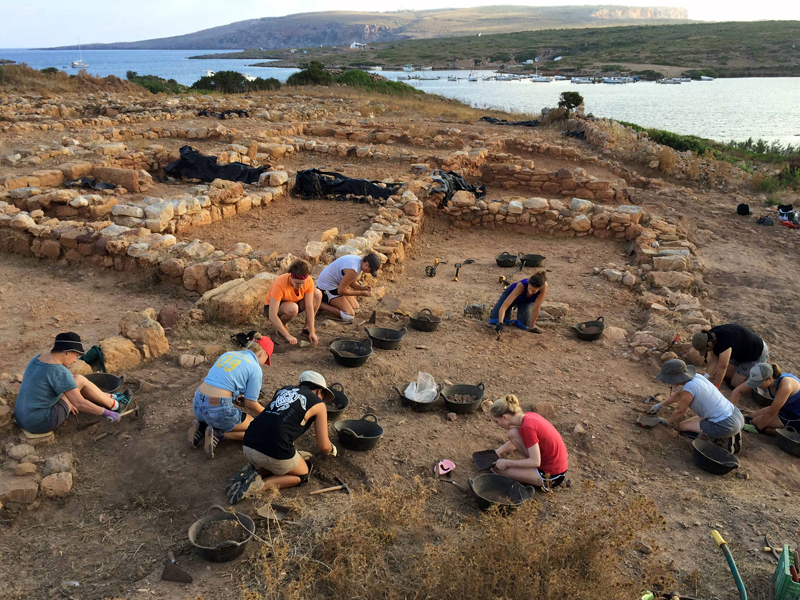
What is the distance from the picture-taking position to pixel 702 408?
4883mm

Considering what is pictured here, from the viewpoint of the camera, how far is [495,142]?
17219mm

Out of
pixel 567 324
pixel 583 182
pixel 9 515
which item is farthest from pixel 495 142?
pixel 9 515

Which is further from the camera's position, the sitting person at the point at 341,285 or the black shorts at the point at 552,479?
the sitting person at the point at 341,285

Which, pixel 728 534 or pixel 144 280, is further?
pixel 144 280

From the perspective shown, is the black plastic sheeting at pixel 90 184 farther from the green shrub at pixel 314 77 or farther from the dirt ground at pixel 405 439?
the green shrub at pixel 314 77

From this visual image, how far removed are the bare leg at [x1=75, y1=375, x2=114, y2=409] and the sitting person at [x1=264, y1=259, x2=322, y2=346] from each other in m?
1.82

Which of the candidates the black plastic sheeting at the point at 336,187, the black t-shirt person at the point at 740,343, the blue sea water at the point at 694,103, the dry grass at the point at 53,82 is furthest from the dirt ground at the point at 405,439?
the blue sea water at the point at 694,103

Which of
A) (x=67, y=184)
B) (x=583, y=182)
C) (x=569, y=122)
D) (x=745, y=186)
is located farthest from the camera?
(x=569, y=122)

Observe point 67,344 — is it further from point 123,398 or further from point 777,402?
point 777,402

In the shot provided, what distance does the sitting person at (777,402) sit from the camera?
16.9 feet

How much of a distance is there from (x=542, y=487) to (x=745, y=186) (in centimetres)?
1418

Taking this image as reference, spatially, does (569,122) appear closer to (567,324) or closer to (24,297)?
(567,324)

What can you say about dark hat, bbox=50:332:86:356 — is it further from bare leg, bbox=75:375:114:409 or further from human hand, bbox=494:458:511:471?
human hand, bbox=494:458:511:471

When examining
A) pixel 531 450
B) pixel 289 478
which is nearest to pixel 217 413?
pixel 289 478
